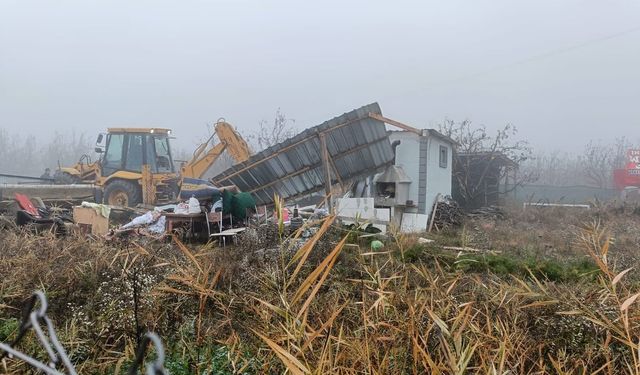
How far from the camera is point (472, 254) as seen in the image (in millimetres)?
7762

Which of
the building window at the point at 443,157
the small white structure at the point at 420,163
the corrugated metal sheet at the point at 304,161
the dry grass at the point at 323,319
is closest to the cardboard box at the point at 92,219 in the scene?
the corrugated metal sheet at the point at 304,161

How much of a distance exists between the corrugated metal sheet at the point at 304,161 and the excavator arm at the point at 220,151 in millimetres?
1782

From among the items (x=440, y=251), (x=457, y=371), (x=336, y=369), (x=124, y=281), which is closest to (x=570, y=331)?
(x=457, y=371)

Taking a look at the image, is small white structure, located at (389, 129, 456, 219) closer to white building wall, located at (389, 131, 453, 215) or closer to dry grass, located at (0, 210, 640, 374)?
white building wall, located at (389, 131, 453, 215)

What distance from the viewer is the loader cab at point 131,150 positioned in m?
14.3

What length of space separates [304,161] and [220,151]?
3458 mm

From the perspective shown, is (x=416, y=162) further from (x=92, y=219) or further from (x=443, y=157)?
(x=92, y=219)

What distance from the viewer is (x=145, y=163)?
14.2m

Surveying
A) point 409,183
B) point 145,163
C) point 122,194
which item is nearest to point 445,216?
point 409,183

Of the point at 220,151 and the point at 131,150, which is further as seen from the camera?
the point at 220,151

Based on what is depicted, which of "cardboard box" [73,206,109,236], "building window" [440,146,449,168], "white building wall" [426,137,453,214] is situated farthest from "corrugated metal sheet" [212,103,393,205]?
"building window" [440,146,449,168]

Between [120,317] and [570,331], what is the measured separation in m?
3.44

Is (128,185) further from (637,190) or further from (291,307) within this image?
(637,190)

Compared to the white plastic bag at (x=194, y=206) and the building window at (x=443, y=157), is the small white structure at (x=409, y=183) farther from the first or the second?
the white plastic bag at (x=194, y=206)
